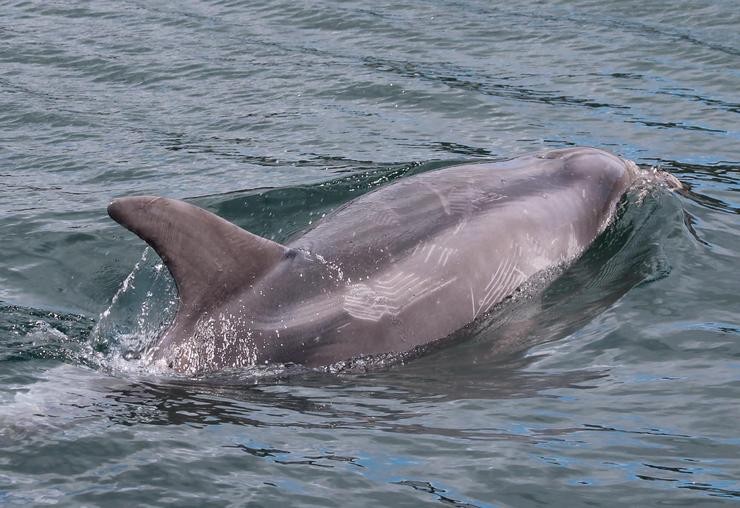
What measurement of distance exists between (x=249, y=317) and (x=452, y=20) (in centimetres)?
1472

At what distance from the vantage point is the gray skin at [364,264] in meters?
9.20

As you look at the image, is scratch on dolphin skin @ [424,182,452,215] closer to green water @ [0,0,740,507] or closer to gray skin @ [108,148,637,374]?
gray skin @ [108,148,637,374]

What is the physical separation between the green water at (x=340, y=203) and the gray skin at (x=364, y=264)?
26 cm

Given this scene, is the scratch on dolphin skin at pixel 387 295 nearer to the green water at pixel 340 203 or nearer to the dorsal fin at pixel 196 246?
the green water at pixel 340 203

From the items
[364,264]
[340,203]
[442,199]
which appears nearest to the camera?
[364,264]

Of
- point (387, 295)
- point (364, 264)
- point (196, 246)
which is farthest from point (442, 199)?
point (196, 246)

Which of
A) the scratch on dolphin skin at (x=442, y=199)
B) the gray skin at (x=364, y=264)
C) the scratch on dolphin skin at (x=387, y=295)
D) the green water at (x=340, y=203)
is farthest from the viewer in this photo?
the scratch on dolphin skin at (x=442, y=199)

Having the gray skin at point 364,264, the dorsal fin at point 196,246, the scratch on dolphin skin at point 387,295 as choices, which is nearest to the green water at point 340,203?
the gray skin at point 364,264

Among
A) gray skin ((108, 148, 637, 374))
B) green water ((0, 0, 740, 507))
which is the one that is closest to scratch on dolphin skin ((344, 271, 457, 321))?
gray skin ((108, 148, 637, 374))

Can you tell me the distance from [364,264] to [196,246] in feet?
4.74

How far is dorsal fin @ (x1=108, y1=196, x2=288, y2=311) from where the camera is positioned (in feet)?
29.3

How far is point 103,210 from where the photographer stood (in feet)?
46.5

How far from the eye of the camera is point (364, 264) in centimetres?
981

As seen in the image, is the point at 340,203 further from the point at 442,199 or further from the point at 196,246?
the point at 196,246
